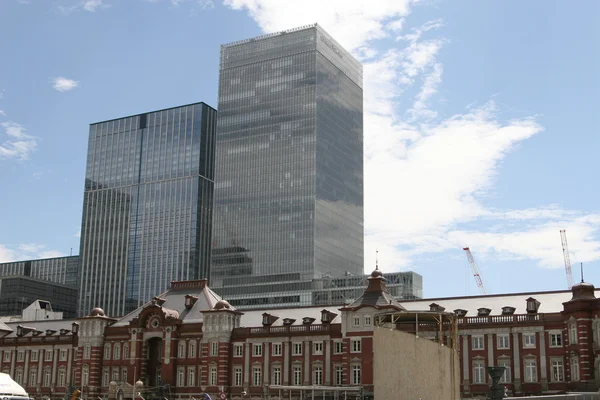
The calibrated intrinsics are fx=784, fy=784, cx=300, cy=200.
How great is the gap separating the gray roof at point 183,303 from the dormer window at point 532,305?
147 ft

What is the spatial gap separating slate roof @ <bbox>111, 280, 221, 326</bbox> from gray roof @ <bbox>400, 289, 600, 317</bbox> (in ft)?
104

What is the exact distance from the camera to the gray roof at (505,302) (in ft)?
318

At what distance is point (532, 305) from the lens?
94812 millimetres

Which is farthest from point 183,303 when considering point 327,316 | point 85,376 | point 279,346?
point 327,316

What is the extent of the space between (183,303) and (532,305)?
51458 mm

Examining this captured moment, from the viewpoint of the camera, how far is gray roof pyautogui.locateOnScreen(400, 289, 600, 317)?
318 ft

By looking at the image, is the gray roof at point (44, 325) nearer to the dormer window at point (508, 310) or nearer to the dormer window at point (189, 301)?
the dormer window at point (189, 301)

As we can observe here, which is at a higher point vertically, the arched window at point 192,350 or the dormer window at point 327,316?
the dormer window at point 327,316

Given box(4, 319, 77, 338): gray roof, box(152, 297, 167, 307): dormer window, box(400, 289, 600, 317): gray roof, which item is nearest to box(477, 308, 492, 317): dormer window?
box(400, 289, 600, 317): gray roof

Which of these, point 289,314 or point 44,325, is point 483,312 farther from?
point 44,325

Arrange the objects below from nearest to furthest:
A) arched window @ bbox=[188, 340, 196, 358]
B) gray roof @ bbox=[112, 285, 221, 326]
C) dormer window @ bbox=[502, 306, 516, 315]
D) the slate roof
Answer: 1. dormer window @ bbox=[502, 306, 516, 315]
2. arched window @ bbox=[188, 340, 196, 358]
3. gray roof @ bbox=[112, 285, 221, 326]
4. the slate roof

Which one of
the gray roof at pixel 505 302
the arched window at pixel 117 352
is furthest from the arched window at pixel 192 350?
the gray roof at pixel 505 302

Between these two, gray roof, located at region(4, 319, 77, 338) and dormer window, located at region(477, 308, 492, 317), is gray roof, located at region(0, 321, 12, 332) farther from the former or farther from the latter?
→ dormer window, located at region(477, 308, 492, 317)

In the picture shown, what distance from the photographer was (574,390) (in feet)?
290
